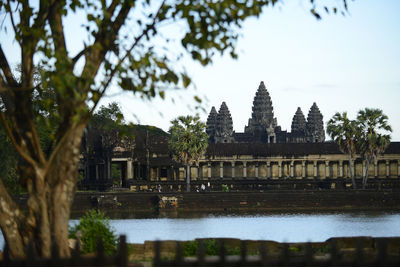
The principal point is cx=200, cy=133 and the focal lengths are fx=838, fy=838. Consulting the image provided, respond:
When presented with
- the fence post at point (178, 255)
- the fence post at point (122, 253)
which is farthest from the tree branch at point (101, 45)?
the fence post at point (178, 255)

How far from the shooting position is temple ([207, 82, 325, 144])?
174 metres

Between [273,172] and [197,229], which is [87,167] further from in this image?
[197,229]

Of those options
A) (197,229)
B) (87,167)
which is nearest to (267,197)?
(197,229)

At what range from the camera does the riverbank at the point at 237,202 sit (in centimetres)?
7419

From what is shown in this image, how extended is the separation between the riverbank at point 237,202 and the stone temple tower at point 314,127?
10315 centimetres

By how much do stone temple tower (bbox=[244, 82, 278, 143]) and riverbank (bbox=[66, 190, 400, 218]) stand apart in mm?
94868

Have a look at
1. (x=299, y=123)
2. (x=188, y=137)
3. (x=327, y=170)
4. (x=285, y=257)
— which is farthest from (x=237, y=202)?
(x=299, y=123)

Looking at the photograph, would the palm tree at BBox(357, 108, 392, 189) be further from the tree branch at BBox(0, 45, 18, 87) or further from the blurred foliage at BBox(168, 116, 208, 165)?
the tree branch at BBox(0, 45, 18, 87)

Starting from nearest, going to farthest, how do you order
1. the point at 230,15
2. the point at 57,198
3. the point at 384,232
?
the point at 230,15, the point at 57,198, the point at 384,232

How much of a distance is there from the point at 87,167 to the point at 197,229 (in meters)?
41.6

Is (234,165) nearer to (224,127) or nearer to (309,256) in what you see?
(224,127)

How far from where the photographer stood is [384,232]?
55.0m

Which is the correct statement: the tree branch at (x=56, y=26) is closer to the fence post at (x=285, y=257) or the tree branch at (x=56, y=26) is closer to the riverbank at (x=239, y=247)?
the riverbank at (x=239, y=247)

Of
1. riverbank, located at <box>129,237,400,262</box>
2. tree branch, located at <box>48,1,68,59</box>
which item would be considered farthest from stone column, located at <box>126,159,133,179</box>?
tree branch, located at <box>48,1,68,59</box>
